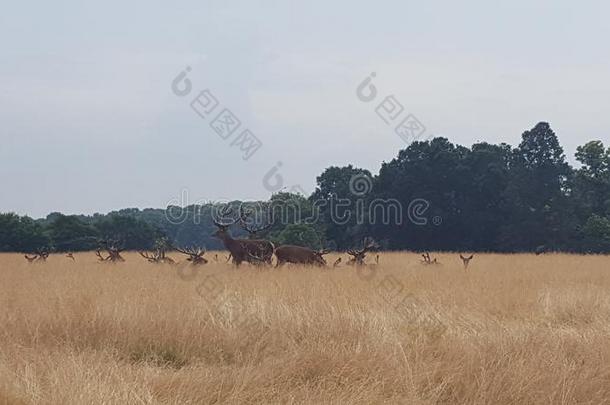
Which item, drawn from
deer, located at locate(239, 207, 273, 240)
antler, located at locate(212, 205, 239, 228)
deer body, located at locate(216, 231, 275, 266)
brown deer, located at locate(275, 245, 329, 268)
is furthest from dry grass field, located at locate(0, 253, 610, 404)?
deer, located at locate(239, 207, 273, 240)

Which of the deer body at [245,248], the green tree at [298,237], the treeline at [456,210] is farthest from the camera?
the treeline at [456,210]

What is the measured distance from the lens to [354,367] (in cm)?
605

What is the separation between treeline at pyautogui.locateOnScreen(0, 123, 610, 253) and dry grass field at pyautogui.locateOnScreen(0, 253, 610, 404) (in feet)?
90.0

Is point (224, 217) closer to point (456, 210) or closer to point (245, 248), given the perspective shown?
point (245, 248)

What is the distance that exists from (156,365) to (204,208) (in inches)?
808

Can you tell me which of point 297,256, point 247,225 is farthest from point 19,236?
point 297,256

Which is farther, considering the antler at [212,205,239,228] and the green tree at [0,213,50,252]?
the green tree at [0,213,50,252]

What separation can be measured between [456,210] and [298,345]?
34.9 meters

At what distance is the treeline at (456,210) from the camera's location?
127 ft

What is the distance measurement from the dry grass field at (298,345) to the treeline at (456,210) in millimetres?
27435

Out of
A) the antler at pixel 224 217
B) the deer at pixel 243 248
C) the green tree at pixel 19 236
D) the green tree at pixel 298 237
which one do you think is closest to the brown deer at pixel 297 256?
the deer at pixel 243 248

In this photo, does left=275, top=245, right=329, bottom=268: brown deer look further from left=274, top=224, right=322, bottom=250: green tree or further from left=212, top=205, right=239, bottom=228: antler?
left=274, top=224, right=322, bottom=250: green tree

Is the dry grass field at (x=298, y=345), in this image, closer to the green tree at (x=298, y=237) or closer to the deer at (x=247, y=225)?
the deer at (x=247, y=225)

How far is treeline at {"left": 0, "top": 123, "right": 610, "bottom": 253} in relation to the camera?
127 feet
